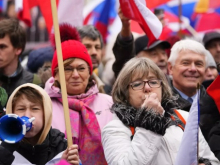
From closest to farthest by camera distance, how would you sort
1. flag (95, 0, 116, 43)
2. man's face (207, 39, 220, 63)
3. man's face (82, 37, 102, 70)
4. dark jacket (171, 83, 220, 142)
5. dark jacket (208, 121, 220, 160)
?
dark jacket (208, 121, 220, 160)
dark jacket (171, 83, 220, 142)
man's face (82, 37, 102, 70)
man's face (207, 39, 220, 63)
flag (95, 0, 116, 43)

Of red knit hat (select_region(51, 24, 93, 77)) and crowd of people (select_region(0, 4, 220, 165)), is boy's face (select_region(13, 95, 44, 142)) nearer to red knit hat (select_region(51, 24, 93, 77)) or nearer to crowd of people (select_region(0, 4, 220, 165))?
crowd of people (select_region(0, 4, 220, 165))

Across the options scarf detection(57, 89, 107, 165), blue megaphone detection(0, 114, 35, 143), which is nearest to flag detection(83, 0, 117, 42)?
scarf detection(57, 89, 107, 165)

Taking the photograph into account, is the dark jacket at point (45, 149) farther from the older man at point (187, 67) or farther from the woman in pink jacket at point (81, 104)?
the older man at point (187, 67)

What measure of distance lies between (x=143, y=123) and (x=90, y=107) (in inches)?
42.2

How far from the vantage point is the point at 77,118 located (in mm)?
5445

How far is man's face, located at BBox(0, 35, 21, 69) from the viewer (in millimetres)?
6340

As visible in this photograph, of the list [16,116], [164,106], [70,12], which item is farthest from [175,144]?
[70,12]

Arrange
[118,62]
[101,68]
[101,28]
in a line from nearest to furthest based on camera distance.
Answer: [118,62], [101,68], [101,28]

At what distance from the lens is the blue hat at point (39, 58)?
7.48 meters

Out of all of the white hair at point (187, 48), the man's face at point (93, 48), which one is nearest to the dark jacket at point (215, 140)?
the white hair at point (187, 48)

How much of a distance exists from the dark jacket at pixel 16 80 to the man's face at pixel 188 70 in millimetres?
1355

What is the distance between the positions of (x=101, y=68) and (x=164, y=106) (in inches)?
124

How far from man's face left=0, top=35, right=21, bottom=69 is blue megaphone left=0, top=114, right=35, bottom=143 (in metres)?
2.05

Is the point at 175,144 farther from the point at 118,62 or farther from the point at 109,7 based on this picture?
the point at 109,7
